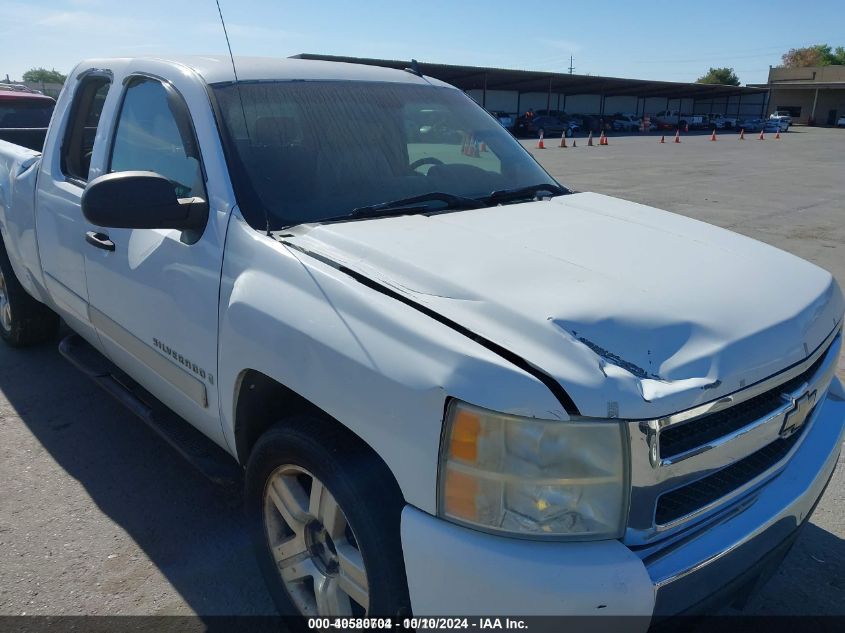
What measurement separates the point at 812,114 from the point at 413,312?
3586 inches

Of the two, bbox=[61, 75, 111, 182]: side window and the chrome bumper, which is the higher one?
bbox=[61, 75, 111, 182]: side window

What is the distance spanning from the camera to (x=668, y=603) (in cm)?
159

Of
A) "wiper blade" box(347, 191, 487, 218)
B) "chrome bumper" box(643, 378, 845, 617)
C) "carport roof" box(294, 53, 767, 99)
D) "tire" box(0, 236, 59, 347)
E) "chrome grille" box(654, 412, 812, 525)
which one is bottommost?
"tire" box(0, 236, 59, 347)

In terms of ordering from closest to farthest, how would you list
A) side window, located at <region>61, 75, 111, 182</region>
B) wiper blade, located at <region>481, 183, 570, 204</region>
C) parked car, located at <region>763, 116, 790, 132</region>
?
1. wiper blade, located at <region>481, 183, 570, 204</region>
2. side window, located at <region>61, 75, 111, 182</region>
3. parked car, located at <region>763, 116, 790, 132</region>

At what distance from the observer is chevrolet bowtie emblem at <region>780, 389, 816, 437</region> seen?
1.97 meters

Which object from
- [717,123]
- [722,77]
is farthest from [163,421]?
[722,77]

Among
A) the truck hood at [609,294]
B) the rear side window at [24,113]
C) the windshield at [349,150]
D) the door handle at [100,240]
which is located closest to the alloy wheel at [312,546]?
the truck hood at [609,294]

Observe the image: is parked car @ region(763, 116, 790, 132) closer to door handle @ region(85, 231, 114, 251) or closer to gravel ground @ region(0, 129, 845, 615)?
gravel ground @ region(0, 129, 845, 615)

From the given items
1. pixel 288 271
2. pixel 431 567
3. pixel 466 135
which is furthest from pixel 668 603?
pixel 466 135

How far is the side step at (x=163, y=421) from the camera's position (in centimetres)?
263

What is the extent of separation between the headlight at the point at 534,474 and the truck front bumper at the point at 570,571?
43 mm

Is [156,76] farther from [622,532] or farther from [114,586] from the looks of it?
[622,532]

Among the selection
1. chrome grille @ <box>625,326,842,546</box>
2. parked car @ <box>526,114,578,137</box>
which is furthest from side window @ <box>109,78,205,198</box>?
parked car @ <box>526,114,578,137</box>

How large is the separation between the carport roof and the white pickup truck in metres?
31.4
